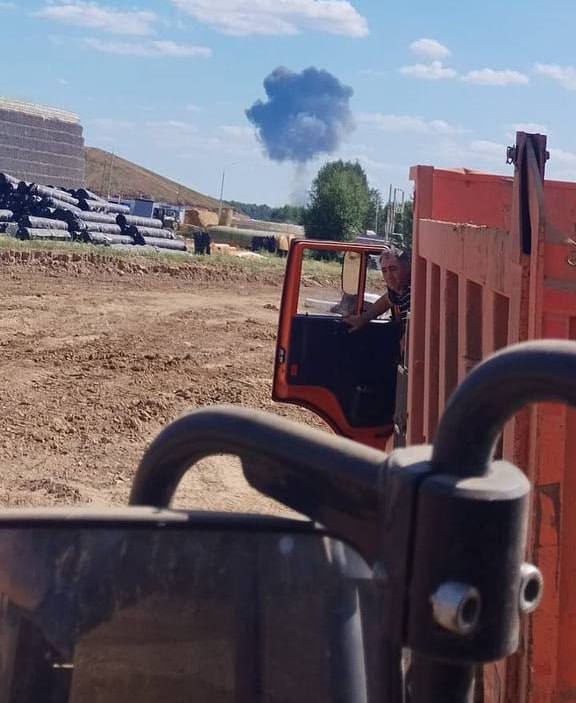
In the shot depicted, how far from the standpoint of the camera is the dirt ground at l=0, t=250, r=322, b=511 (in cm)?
830

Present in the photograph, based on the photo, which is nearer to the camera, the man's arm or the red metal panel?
the red metal panel

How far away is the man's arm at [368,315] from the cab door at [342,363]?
0.13ft

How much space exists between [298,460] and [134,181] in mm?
101787

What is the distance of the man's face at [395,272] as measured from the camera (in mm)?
6465

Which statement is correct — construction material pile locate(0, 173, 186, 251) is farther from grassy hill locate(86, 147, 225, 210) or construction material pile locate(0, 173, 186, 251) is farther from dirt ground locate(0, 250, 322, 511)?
grassy hill locate(86, 147, 225, 210)

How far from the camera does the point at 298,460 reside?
3.48 ft

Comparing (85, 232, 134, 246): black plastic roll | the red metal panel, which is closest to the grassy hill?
(85, 232, 134, 246): black plastic roll

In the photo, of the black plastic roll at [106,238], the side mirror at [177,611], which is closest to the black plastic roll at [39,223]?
the black plastic roll at [106,238]

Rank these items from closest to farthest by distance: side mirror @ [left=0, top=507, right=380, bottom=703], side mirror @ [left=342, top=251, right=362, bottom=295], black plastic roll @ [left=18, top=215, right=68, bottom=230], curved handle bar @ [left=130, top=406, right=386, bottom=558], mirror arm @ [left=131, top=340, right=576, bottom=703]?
1. mirror arm @ [left=131, top=340, right=576, bottom=703]
2. curved handle bar @ [left=130, top=406, right=386, bottom=558]
3. side mirror @ [left=0, top=507, right=380, bottom=703]
4. side mirror @ [left=342, top=251, right=362, bottom=295]
5. black plastic roll @ [left=18, top=215, right=68, bottom=230]

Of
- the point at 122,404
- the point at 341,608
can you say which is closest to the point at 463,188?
the point at 341,608

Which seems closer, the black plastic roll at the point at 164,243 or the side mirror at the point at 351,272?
the side mirror at the point at 351,272

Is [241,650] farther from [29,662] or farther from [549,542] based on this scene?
[549,542]

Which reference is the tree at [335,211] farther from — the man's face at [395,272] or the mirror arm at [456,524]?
the mirror arm at [456,524]

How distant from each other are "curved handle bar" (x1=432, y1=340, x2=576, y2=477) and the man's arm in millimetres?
5870
